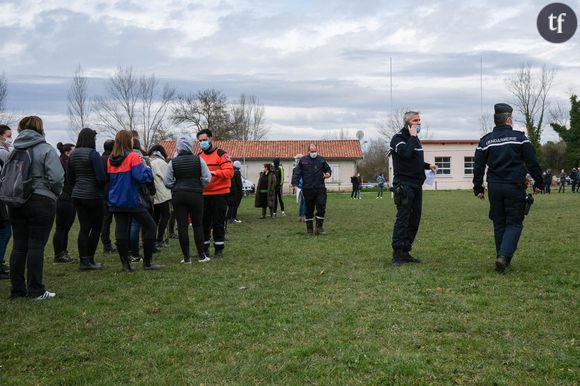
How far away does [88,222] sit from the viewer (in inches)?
332

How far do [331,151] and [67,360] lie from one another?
188 ft

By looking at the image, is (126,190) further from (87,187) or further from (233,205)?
(233,205)

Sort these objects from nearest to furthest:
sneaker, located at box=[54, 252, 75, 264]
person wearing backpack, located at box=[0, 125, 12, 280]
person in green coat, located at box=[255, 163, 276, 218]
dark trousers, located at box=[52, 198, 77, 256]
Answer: person wearing backpack, located at box=[0, 125, 12, 280]
dark trousers, located at box=[52, 198, 77, 256]
sneaker, located at box=[54, 252, 75, 264]
person in green coat, located at box=[255, 163, 276, 218]

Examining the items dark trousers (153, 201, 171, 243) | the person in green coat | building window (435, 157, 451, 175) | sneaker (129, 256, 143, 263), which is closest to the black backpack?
sneaker (129, 256, 143, 263)

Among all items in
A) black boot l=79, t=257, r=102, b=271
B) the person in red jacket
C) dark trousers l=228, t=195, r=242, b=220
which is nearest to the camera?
black boot l=79, t=257, r=102, b=271

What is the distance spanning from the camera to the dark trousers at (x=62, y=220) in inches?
364

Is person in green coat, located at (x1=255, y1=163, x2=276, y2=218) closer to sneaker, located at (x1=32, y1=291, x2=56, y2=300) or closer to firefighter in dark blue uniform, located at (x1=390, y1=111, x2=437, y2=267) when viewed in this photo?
firefighter in dark blue uniform, located at (x1=390, y1=111, x2=437, y2=267)

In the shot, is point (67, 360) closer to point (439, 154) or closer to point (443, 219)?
point (443, 219)

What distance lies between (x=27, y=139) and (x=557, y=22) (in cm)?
1169

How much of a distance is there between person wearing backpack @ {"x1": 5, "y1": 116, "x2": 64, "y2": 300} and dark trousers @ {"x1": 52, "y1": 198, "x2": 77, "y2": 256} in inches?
108

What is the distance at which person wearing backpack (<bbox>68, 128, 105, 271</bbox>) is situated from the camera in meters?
8.18

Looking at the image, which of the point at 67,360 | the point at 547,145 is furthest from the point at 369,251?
the point at 547,145

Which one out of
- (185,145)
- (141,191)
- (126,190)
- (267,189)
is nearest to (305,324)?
(126,190)

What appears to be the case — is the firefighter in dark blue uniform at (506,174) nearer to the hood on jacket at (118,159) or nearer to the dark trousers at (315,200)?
the hood on jacket at (118,159)
